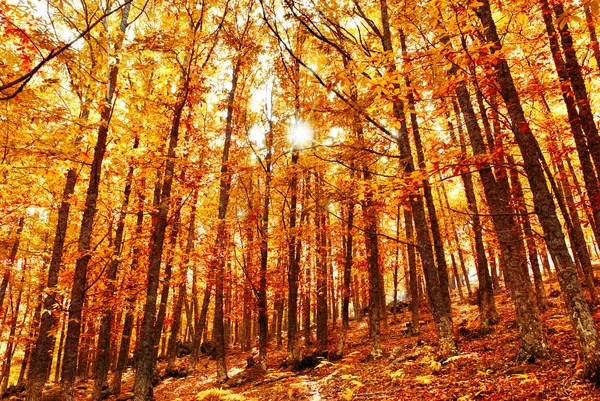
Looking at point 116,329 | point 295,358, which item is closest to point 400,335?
point 295,358

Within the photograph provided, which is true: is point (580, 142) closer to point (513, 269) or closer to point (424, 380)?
point (513, 269)

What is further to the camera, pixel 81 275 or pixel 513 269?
pixel 81 275

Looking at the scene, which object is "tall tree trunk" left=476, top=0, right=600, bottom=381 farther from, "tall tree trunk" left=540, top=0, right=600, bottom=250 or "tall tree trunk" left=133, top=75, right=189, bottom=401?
"tall tree trunk" left=133, top=75, right=189, bottom=401

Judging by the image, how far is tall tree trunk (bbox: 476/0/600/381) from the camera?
5.12 metres

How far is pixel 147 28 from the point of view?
15.0 m

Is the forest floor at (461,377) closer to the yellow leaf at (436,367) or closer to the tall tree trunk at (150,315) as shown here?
the yellow leaf at (436,367)

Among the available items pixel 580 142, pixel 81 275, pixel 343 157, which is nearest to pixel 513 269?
pixel 580 142

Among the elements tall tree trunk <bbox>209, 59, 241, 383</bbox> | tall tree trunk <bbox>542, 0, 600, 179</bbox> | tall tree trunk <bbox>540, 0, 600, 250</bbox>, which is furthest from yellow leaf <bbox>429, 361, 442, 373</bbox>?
tall tree trunk <bbox>209, 59, 241, 383</bbox>

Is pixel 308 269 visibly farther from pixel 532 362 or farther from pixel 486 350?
pixel 532 362

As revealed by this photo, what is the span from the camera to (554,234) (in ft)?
18.0

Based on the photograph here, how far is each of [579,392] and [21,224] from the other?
24.8m

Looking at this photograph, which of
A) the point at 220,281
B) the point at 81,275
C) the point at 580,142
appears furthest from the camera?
the point at 220,281

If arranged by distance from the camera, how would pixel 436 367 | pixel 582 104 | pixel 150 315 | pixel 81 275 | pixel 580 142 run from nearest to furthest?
pixel 582 104
pixel 580 142
pixel 436 367
pixel 81 275
pixel 150 315

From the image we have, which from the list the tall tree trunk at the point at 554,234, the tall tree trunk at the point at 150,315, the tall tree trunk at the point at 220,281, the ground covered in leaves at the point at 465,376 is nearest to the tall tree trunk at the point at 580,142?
the tall tree trunk at the point at 554,234
